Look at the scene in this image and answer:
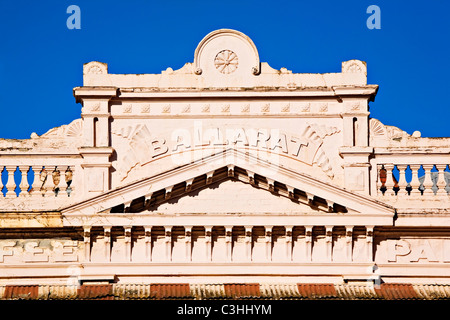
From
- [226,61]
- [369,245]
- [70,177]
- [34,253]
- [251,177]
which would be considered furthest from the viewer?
[226,61]

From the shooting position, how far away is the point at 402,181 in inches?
1315

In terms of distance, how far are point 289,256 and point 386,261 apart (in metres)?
2.30

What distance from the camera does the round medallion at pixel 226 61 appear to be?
112 feet

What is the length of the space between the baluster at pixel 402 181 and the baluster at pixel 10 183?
918 cm

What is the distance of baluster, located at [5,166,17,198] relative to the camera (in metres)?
33.2

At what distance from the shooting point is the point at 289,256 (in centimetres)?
3262

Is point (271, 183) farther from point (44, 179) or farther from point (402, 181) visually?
point (44, 179)

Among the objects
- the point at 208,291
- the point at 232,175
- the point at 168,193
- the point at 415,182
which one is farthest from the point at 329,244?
the point at 168,193

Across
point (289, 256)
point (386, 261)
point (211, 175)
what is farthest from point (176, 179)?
point (386, 261)

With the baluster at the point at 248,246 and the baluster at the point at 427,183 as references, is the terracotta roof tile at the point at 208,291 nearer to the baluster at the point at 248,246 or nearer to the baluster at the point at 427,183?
the baluster at the point at 248,246

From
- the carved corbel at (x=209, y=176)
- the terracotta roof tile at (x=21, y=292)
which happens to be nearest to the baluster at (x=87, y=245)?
the terracotta roof tile at (x=21, y=292)

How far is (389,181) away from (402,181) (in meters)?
0.31
